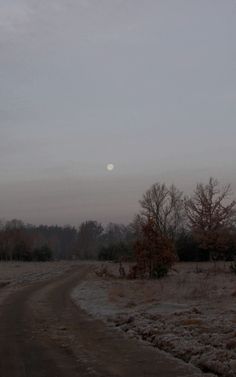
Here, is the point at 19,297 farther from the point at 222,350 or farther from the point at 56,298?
the point at 222,350

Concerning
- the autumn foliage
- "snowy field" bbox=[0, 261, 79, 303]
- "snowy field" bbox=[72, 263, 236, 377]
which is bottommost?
"snowy field" bbox=[72, 263, 236, 377]

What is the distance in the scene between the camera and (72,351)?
485 inches

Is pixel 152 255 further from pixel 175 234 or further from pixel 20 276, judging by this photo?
pixel 175 234

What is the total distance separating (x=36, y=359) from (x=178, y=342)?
9.96 ft

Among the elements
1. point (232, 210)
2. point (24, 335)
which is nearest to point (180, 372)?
point (24, 335)

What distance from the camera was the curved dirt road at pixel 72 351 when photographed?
10.0 meters

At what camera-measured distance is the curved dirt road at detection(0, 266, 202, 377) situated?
1004cm

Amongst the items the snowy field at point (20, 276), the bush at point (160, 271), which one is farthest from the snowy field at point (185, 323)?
the bush at point (160, 271)

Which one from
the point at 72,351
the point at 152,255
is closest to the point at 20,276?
the point at 152,255

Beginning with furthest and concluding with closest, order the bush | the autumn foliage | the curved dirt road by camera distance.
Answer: the autumn foliage, the bush, the curved dirt road

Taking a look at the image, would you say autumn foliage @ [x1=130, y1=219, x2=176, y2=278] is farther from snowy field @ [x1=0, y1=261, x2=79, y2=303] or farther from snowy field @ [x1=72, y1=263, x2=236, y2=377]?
snowy field @ [x1=72, y1=263, x2=236, y2=377]

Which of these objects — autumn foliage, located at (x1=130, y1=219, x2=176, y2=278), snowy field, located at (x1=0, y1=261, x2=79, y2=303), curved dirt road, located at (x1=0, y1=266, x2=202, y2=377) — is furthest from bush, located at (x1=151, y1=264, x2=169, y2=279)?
curved dirt road, located at (x1=0, y1=266, x2=202, y2=377)

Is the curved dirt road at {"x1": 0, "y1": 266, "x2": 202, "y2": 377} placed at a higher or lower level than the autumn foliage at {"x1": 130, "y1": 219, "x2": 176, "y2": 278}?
lower

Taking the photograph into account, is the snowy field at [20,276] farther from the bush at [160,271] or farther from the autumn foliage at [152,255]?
the bush at [160,271]
